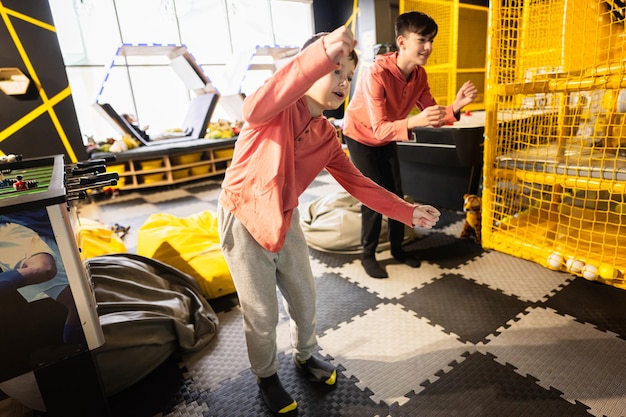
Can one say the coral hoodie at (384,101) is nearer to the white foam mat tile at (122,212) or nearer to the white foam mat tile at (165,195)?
the white foam mat tile at (122,212)

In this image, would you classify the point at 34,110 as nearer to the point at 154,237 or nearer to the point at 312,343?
the point at 154,237

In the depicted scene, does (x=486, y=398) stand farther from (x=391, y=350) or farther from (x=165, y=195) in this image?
(x=165, y=195)

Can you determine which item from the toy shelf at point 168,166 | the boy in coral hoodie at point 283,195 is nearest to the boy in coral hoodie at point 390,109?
the boy in coral hoodie at point 283,195

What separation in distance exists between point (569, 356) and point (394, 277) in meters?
0.95

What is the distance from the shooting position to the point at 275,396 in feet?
4.21

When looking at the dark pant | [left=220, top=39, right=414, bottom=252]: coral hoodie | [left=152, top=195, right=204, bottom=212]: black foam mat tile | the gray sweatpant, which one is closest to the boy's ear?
the dark pant

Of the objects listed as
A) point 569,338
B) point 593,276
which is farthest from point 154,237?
point 593,276

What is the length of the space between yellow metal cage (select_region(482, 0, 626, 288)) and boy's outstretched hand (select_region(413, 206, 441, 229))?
1.33m

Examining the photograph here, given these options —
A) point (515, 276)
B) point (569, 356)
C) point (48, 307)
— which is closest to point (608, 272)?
point (515, 276)

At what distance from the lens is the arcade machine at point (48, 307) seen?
3.08 ft

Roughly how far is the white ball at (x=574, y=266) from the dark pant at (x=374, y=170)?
97 cm

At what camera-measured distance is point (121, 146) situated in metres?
4.79

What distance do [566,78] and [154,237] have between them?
2.61 meters

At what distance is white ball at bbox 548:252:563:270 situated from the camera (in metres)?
2.13
